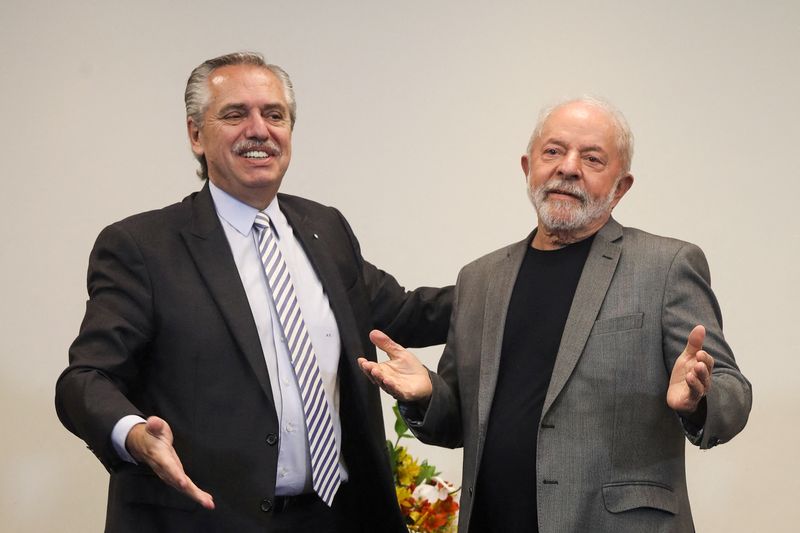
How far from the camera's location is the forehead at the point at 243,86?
2.64m

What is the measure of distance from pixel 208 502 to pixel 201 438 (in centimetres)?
30

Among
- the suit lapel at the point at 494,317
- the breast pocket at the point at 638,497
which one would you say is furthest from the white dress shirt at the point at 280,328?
the breast pocket at the point at 638,497

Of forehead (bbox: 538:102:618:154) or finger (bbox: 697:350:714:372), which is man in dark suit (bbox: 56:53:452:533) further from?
finger (bbox: 697:350:714:372)

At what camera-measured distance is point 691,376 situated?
2.02m

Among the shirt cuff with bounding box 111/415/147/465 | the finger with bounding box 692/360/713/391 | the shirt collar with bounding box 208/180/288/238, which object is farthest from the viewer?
the shirt collar with bounding box 208/180/288/238

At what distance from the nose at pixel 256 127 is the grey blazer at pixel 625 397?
83cm

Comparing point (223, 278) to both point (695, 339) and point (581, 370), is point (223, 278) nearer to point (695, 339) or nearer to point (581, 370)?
point (581, 370)

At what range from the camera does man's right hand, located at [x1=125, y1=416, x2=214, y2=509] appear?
2.07 m

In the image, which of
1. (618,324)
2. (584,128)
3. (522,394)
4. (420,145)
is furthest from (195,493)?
(420,145)

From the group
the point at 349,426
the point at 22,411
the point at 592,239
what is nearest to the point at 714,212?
the point at 592,239

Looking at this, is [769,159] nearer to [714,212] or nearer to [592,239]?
[714,212]

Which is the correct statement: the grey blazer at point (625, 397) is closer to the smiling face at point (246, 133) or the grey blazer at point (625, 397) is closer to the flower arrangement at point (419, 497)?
the flower arrangement at point (419, 497)

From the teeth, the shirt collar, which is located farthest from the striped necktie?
the teeth

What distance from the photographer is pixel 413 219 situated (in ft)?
12.9
